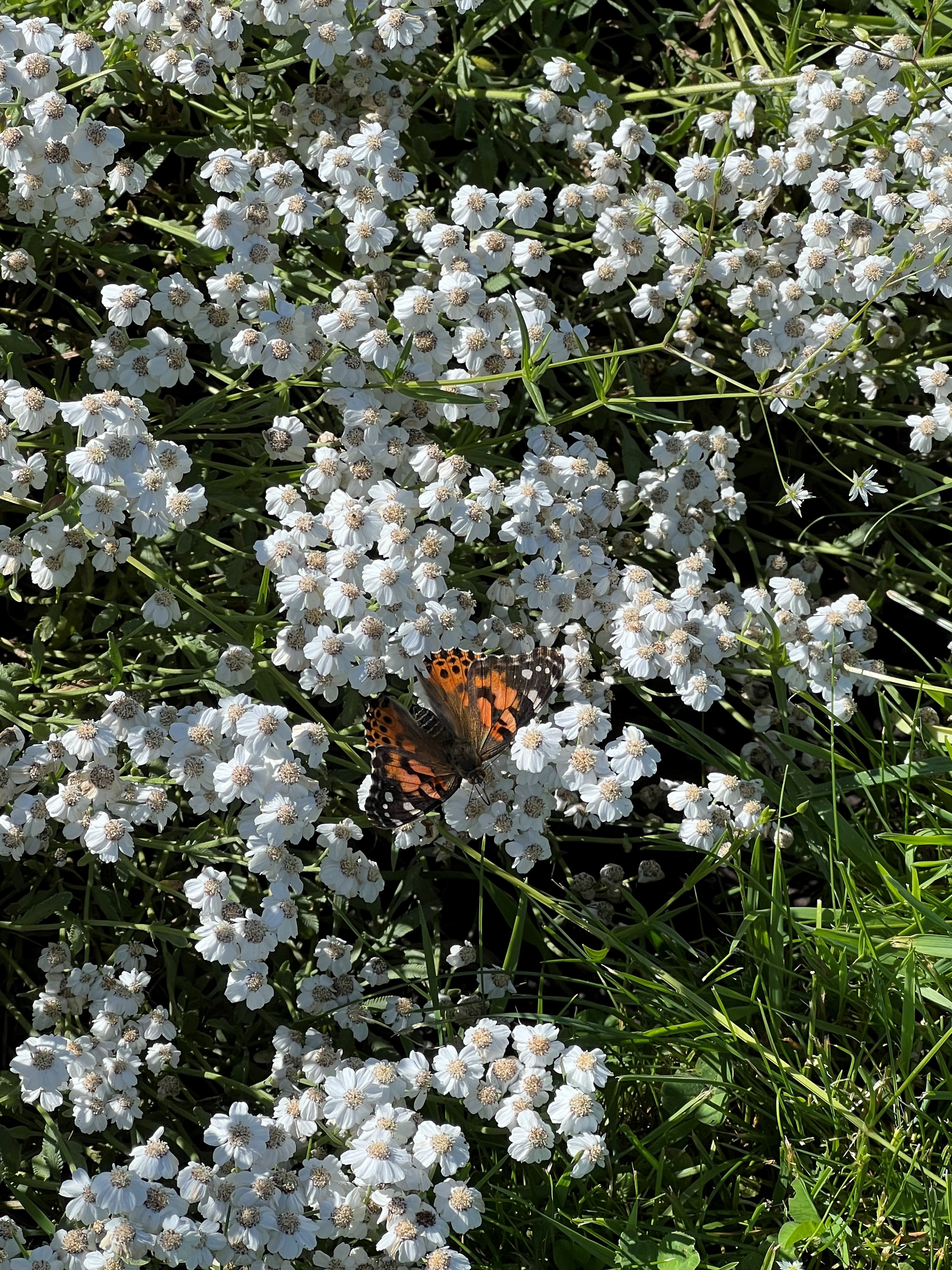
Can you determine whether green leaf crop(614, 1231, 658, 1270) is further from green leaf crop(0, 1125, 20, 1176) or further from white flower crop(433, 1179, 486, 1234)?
green leaf crop(0, 1125, 20, 1176)

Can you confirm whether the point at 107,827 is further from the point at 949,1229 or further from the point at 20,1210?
the point at 949,1229

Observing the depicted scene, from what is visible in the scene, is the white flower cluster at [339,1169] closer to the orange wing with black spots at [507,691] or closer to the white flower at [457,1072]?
the white flower at [457,1072]

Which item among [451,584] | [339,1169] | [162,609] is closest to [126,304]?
[162,609]

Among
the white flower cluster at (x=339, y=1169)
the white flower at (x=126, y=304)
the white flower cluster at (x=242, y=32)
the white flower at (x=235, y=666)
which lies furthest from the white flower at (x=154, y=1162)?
the white flower cluster at (x=242, y=32)

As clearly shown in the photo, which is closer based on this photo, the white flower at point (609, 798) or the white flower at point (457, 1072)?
the white flower at point (457, 1072)

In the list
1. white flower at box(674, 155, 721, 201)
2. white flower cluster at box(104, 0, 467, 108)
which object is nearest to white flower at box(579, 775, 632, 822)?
white flower at box(674, 155, 721, 201)
